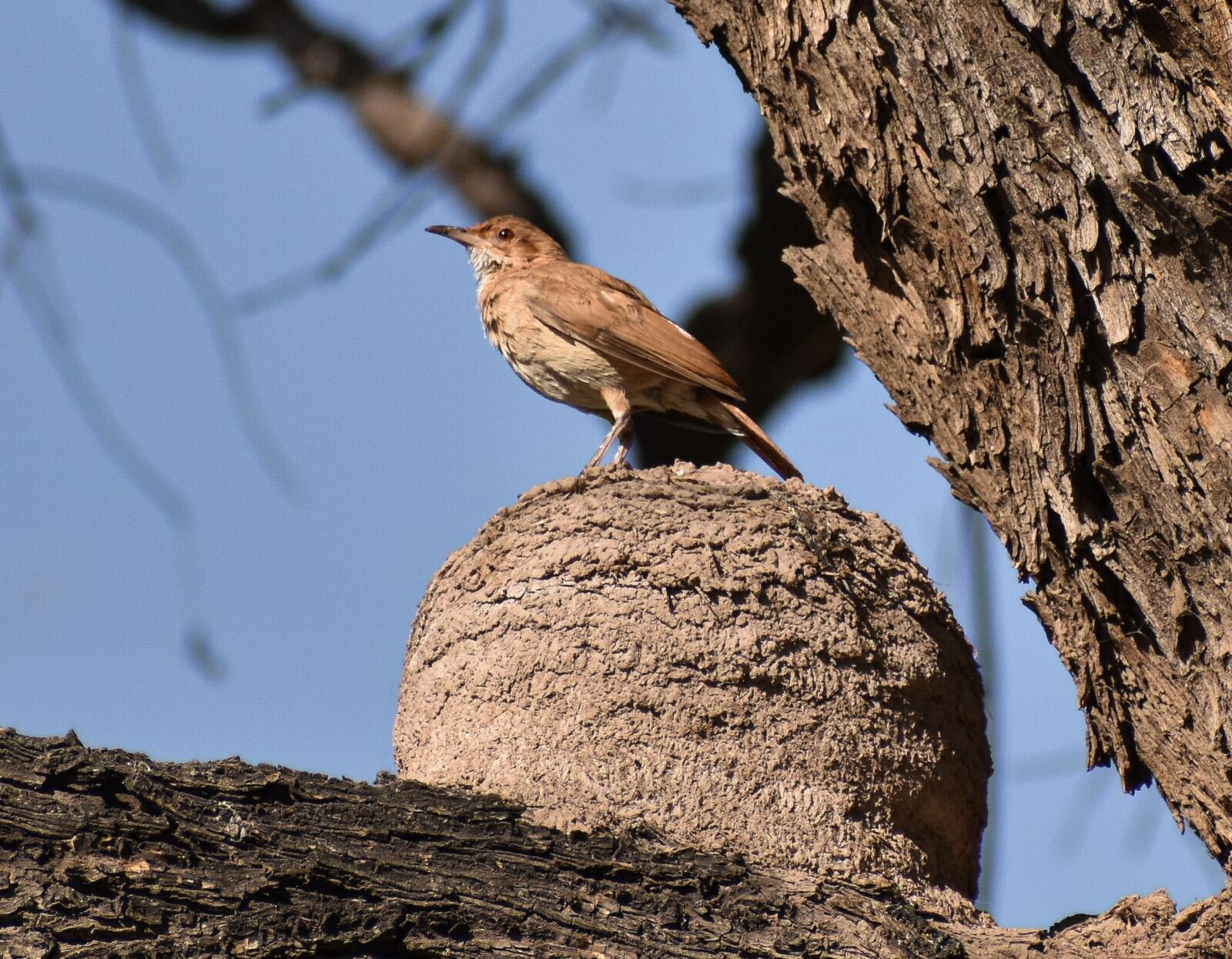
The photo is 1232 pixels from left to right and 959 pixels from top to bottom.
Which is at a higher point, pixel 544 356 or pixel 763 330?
pixel 763 330

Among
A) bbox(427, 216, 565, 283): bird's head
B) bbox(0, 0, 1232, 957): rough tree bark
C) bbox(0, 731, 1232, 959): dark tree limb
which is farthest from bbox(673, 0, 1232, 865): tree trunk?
bbox(427, 216, 565, 283): bird's head

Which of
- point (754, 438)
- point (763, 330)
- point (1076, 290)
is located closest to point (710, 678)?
point (1076, 290)

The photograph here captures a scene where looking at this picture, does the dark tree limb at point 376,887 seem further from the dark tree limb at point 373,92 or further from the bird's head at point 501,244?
the dark tree limb at point 373,92

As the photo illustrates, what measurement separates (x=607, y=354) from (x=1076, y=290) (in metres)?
3.44

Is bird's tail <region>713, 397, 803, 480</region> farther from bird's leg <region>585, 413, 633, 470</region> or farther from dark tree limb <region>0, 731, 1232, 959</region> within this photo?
dark tree limb <region>0, 731, 1232, 959</region>

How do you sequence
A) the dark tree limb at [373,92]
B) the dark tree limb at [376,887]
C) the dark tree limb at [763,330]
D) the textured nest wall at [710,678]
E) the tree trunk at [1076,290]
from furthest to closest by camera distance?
the dark tree limb at [373,92] < the dark tree limb at [763,330] < the textured nest wall at [710,678] < the tree trunk at [1076,290] < the dark tree limb at [376,887]

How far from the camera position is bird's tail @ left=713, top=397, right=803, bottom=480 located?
726cm

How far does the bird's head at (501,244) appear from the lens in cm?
857

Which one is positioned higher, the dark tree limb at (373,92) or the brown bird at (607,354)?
the dark tree limb at (373,92)

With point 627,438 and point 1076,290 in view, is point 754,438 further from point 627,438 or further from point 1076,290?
point 1076,290

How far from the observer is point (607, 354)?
7.40 m

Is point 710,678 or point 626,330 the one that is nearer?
point 710,678

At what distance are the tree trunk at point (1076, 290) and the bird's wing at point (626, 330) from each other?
8.91ft

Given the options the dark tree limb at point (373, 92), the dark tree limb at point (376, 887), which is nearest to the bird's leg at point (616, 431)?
the dark tree limb at point (376, 887)
